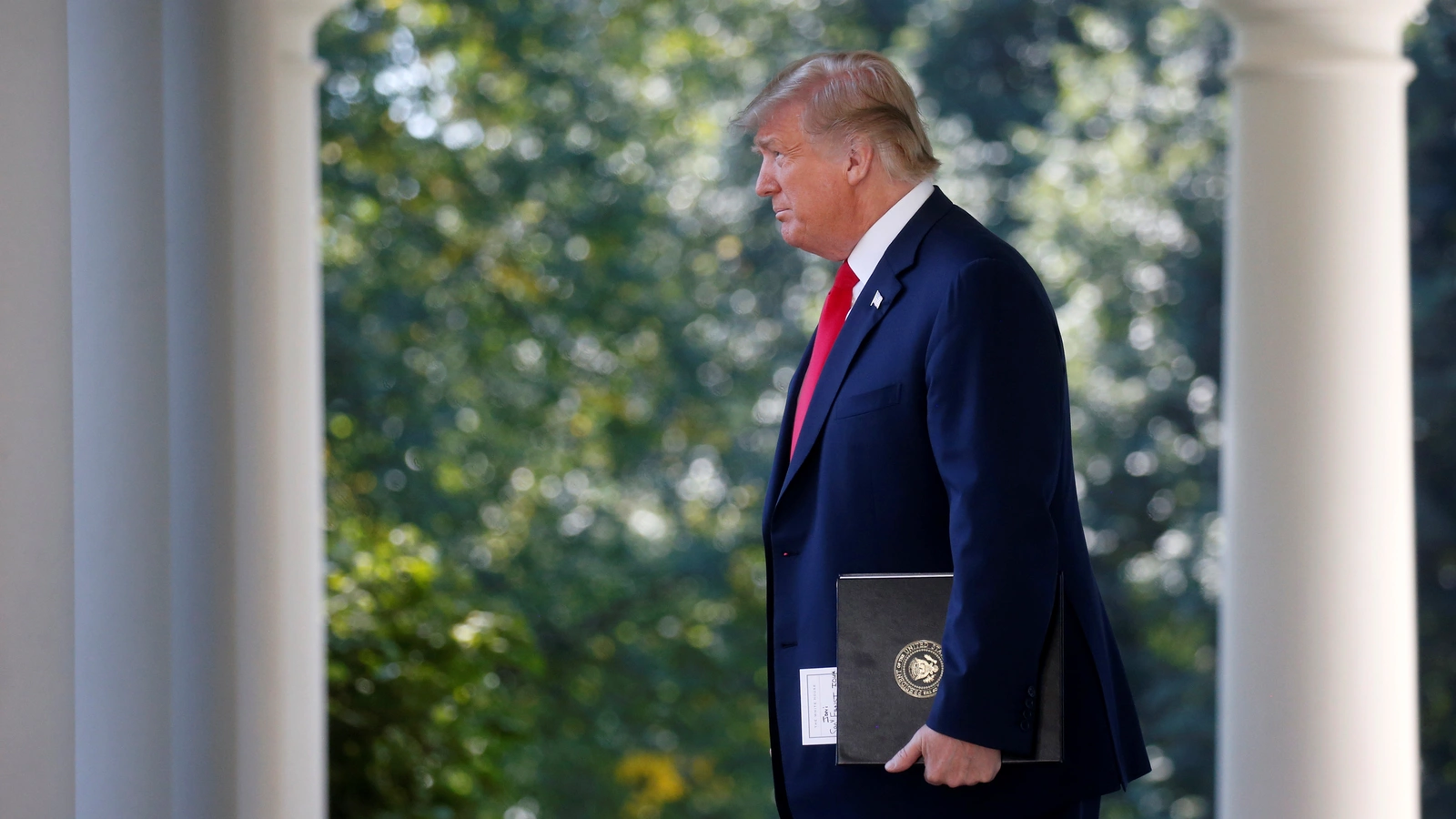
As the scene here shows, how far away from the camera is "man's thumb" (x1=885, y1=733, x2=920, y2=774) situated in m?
2.47

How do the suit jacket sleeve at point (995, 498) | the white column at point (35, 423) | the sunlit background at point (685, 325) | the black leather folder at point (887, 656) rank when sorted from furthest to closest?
the sunlit background at point (685, 325) → the white column at point (35, 423) → the black leather folder at point (887, 656) → the suit jacket sleeve at point (995, 498)

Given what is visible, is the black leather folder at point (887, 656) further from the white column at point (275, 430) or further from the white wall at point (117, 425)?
the white column at point (275, 430)

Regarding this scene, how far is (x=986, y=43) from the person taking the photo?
10789 mm

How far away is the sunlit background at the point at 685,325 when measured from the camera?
10.3 meters

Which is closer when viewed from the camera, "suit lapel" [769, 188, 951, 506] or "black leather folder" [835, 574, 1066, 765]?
"black leather folder" [835, 574, 1066, 765]

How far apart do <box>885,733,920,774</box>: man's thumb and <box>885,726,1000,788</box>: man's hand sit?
0.05 feet

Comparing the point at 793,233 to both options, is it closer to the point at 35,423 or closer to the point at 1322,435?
the point at 35,423

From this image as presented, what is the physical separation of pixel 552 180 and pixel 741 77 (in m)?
1.77

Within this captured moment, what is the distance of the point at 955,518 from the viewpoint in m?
2.46

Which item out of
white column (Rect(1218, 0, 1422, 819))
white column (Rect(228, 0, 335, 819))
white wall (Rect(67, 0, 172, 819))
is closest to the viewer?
white wall (Rect(67, 0, 172, 819))

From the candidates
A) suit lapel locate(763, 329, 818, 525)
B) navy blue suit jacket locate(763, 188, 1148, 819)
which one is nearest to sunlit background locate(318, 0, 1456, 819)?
suit lapel locate(763, 329, 818, 525)

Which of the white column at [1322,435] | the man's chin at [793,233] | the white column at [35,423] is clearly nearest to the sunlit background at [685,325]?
the white column at [1322,435]

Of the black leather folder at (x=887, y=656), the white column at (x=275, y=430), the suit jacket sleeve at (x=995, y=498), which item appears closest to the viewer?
the suit jacket sleeve at (x=995, y=498)

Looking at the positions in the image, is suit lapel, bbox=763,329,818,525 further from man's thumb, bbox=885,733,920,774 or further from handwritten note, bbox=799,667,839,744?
man's thumb, bbox=885,733,920,774
